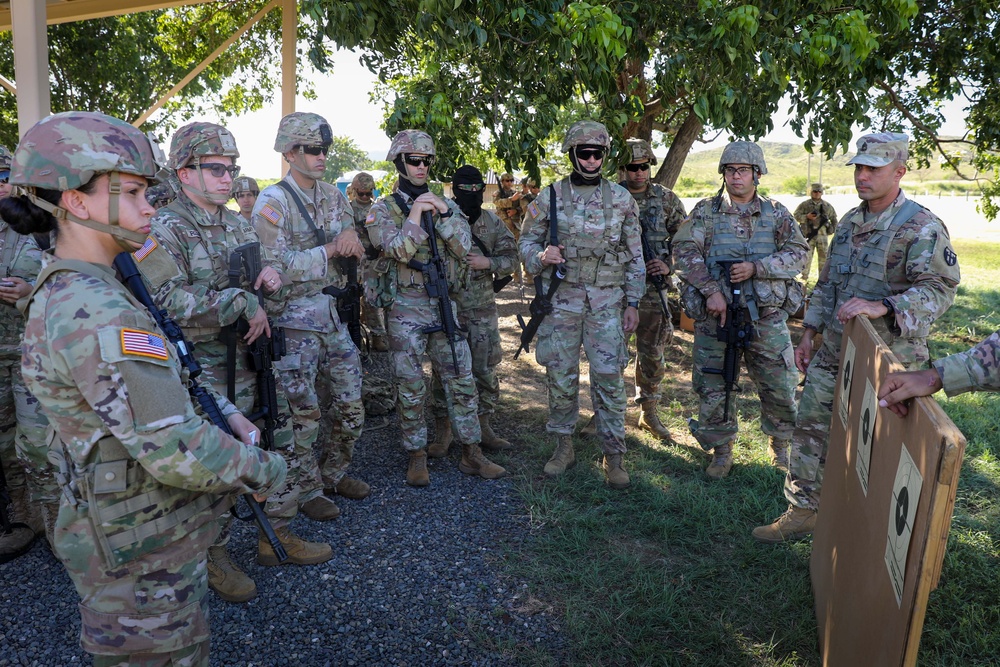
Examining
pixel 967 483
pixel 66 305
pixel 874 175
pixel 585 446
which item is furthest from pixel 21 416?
pixel 967 483

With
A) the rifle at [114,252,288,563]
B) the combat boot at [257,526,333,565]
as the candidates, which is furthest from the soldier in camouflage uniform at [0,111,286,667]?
Result: the combat boot at [257,526,333,565]

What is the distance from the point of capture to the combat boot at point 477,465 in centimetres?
504

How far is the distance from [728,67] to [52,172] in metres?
3.71

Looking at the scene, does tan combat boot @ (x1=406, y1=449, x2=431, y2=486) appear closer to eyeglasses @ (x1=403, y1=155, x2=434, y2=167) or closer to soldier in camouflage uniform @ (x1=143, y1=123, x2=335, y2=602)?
soldier in camouflage uniform @ (x1=143, y1=123, x2=335, y2=602)

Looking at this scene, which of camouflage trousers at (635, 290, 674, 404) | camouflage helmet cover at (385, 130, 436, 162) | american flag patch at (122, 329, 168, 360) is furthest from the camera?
camouflage trousers at (635, 290, 674, 404)

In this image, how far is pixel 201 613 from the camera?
86.4 inches

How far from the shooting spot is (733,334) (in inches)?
188

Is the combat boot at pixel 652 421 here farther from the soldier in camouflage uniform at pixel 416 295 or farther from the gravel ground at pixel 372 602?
the gravel ground at pixel 372 602

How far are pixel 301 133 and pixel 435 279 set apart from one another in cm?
130

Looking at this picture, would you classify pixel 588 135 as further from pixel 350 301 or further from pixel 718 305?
pixel 350 301

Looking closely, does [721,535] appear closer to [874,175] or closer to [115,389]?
[874,175]

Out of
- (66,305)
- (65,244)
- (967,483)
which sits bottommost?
(967,483)

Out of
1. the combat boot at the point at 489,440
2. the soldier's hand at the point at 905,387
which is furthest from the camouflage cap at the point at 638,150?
the soldier's hand at the point at 905,387

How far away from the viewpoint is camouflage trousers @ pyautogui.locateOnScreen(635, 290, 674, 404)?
596cm
